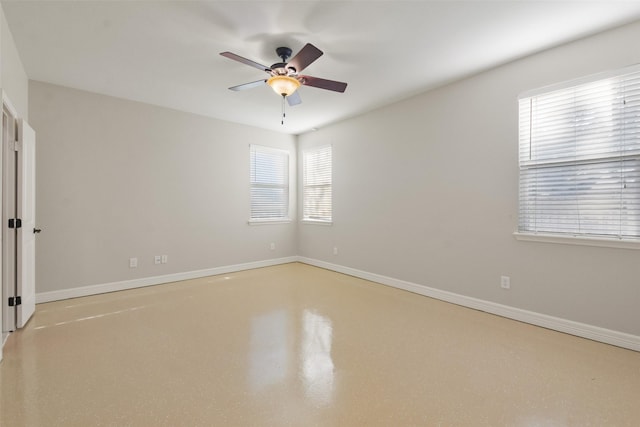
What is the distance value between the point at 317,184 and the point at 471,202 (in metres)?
2.88

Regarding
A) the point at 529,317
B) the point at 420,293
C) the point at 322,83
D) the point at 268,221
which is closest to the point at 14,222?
the point at 322,83

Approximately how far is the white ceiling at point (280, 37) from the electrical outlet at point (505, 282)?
2.24 metres

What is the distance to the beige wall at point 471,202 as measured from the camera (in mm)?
2531

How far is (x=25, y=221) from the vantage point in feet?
8.97

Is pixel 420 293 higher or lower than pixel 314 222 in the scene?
lower

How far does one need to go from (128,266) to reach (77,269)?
0.55m

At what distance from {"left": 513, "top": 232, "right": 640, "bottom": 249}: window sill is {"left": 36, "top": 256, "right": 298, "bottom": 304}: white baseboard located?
406 centimetres

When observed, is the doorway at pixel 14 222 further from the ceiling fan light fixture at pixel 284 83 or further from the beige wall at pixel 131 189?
the ceiling fan light fixture at pixel 284 83

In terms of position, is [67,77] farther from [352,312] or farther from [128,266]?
[352,312]

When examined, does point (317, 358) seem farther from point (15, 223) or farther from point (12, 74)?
point (12, 74)

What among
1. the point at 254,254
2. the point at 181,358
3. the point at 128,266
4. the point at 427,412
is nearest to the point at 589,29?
the point at 427,412

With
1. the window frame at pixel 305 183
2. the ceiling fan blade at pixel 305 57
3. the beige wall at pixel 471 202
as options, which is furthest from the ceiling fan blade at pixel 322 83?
the window frame at pixel 305 183

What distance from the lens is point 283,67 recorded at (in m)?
2.60

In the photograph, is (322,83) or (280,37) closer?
(280,37)
